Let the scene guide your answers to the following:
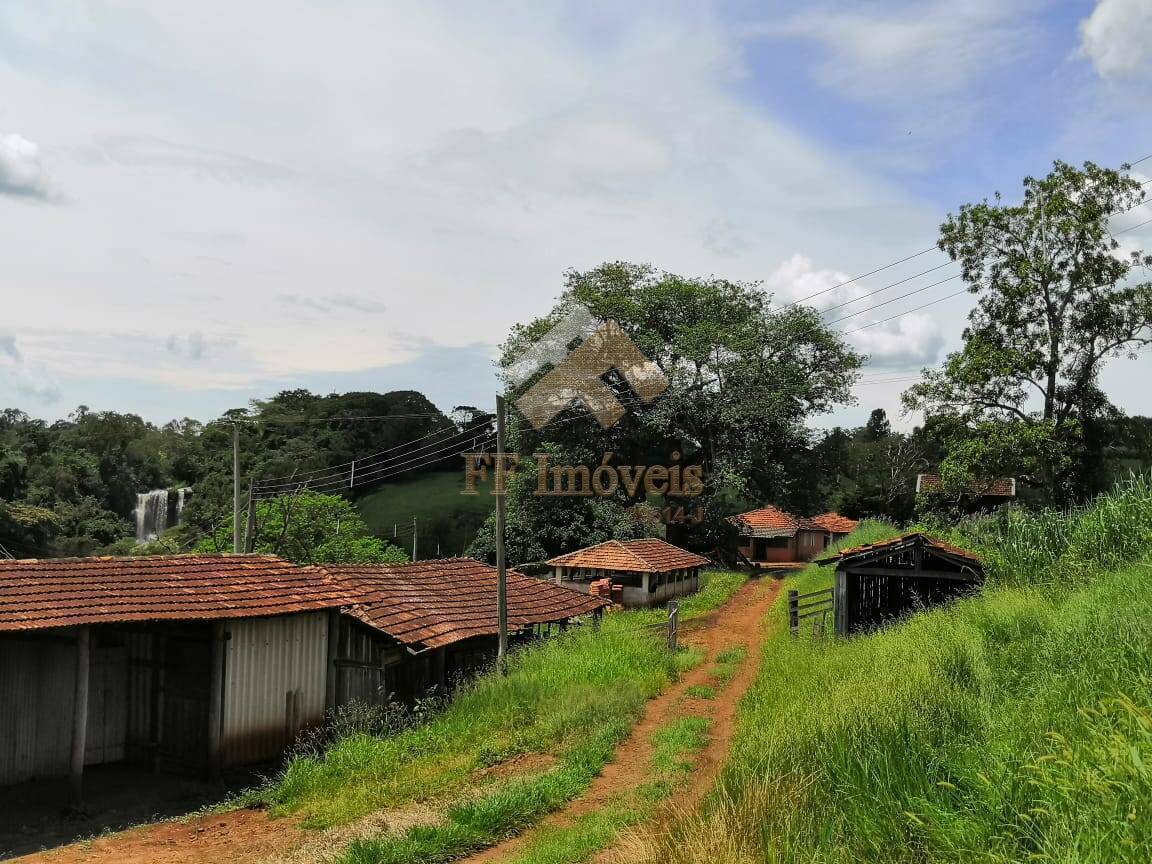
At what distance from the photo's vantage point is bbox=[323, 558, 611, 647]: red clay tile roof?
15.5 metres

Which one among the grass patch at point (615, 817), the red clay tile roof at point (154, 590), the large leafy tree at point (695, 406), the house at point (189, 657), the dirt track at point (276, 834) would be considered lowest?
the dirt track at point (276, 834)

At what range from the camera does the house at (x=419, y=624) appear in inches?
601

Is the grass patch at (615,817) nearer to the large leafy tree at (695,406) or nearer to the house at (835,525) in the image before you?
the large leafy tree at (695,406)

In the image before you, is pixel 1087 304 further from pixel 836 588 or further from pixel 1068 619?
pixel 1068 619

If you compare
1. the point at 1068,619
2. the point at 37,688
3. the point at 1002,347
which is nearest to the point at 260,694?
the point at 37,688

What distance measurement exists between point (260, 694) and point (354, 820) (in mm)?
4494

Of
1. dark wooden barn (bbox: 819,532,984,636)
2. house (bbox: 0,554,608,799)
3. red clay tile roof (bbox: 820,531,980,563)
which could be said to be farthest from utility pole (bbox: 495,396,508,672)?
red clay tile roof (bbox: 820,531,980,563)

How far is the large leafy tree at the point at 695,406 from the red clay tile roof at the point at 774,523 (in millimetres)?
7871

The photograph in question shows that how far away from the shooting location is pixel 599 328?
41.2 meters

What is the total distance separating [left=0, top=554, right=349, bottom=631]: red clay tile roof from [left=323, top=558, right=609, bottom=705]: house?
2.64 ft

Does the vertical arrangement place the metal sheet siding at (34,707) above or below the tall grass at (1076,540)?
below

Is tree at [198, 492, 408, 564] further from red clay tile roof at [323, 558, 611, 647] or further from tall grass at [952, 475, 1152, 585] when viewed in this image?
tall grass at [952, 475, 1152, 585]

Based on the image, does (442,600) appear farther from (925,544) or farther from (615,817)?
(925,544)

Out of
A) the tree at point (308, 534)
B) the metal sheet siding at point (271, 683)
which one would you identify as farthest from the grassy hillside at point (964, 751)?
the tree at point (308, 534)
